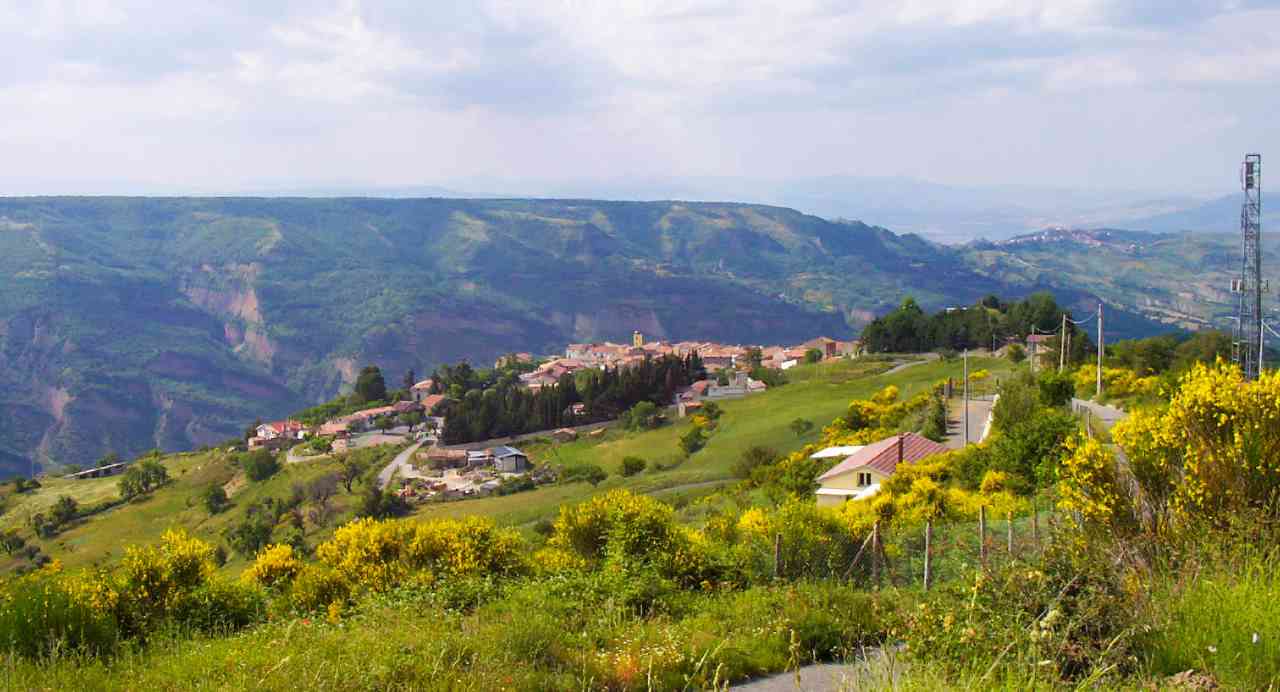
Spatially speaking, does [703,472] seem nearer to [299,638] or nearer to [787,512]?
[787,512]

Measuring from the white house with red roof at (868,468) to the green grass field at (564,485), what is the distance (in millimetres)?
7976

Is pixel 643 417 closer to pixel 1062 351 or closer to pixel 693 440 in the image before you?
pixel 693 440

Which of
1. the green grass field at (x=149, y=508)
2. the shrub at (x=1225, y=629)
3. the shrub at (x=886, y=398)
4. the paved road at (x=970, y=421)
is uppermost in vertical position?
the shrub at (x=1225, y=629)

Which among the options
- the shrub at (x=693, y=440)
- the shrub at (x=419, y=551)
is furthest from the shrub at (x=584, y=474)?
the shrub at (x=419, y=551)

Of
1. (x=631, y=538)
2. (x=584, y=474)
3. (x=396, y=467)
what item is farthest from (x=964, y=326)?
(x=631, y=538)

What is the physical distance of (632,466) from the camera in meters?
45.1

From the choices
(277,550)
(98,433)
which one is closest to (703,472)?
(277,550)

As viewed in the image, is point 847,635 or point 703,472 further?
point 703,472

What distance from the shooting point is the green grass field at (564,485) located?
39031 millimetres

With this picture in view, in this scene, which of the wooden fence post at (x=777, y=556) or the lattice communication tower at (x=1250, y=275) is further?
the lattice communication tower at (x=1250, y=275)

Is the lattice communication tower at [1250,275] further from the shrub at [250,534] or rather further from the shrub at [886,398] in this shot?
the shrub at [250,534]

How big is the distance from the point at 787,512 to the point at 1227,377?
218 inches

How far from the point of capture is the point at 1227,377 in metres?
5.85

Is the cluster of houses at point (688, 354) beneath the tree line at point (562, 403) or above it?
beneath
